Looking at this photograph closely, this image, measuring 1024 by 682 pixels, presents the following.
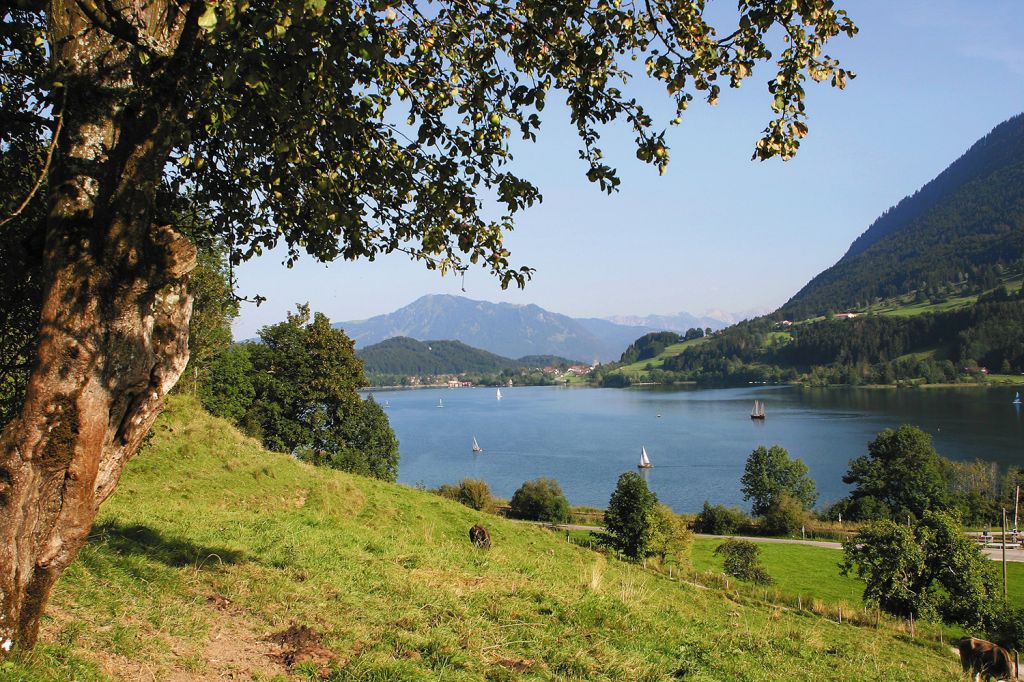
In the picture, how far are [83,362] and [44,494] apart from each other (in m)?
0.80

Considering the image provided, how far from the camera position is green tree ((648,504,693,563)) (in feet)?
115

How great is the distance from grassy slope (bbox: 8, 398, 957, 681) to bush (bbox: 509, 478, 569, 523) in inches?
1503

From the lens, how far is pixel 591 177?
5.20 meters

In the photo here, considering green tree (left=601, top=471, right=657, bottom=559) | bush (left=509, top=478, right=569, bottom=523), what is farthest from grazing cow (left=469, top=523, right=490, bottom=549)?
bush (left=509, top=478, right=569, bottom=523)

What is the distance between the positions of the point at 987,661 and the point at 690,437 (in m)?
88.5

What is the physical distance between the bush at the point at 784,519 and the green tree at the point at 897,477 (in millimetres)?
6377

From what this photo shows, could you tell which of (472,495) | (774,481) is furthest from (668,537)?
(774,481)

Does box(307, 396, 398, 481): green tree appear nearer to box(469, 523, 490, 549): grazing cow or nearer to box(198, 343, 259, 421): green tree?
box(198, 343, 259, 421): green tree

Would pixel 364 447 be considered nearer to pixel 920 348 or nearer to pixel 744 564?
pixel 744 564

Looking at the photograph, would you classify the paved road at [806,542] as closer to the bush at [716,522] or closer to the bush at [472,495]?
the bush at [716,522]

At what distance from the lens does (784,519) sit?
49.9 m

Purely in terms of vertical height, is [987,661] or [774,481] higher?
[987,661]

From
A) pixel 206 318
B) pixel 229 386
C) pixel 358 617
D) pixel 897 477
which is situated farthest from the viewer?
pixel 897 477

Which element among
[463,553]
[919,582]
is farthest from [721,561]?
[463,553]
